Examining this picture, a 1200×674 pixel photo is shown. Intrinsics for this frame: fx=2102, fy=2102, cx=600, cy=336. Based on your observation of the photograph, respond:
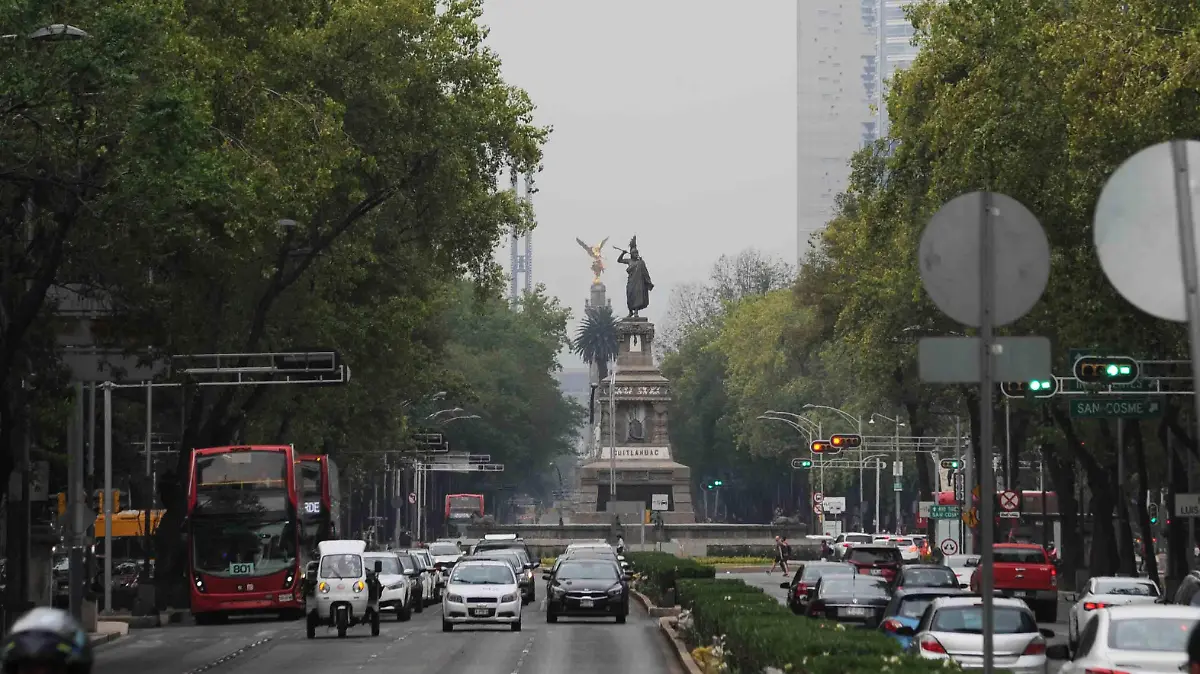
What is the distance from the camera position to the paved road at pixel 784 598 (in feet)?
117

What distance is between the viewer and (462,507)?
131 metres

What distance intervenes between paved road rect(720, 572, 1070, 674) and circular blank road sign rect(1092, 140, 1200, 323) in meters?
17.9

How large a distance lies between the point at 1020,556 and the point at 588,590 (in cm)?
987

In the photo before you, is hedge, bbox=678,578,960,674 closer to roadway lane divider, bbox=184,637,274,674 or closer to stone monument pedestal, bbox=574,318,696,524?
roadway lane divider, bbox=184,637,274,674

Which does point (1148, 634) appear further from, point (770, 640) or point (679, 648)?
point (679, 648)

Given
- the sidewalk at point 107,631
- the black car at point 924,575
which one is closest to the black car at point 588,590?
the black car at point 924,575

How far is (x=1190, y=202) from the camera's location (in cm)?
825

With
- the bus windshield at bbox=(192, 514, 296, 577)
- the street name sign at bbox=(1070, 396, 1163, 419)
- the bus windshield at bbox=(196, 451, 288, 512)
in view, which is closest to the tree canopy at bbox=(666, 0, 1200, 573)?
the street name sign at bbox=(1070, 396, 1163, 419)

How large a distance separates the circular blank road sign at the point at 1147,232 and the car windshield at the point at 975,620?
13987 mm

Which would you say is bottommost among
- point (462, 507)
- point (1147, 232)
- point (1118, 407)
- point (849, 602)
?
point (849, 602)

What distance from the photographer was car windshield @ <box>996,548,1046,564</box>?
4509 centimetres

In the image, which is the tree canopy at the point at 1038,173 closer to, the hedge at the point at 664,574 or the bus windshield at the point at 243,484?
the hedge at the point at 664,574

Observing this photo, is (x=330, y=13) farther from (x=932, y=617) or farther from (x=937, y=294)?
(x=937, y=294)

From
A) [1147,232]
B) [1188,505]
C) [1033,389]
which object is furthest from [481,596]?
[1147,232]
